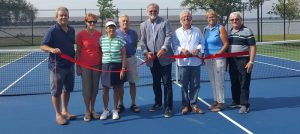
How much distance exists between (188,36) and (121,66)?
132 centimetres

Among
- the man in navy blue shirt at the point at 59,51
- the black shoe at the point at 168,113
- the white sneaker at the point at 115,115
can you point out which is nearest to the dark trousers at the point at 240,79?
the black shoe at the point at 168,113

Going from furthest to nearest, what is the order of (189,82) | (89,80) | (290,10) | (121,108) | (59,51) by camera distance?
(290,10), (121,108), (189,82), (89,80), (59,51)

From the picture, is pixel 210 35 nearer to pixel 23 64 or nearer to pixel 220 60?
pixel 220 60

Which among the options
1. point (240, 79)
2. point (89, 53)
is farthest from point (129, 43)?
point (240, 79)

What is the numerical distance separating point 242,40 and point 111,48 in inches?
96.2

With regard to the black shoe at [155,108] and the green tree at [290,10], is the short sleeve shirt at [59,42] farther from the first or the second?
the green tree at [290,10]

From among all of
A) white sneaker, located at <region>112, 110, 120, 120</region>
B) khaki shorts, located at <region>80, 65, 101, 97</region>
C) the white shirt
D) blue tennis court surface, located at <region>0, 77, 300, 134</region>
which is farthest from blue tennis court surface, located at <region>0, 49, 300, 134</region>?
the white shirt

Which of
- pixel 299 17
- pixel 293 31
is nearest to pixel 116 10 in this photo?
pixel 299 17

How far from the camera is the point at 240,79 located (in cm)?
728

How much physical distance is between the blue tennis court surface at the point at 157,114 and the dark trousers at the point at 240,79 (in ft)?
0.98

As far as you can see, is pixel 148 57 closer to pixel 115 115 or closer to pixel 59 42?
pixel 115 115

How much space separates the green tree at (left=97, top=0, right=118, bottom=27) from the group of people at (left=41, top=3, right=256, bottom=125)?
2705cm

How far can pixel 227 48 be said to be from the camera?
704cm

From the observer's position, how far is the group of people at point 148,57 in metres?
6.39
